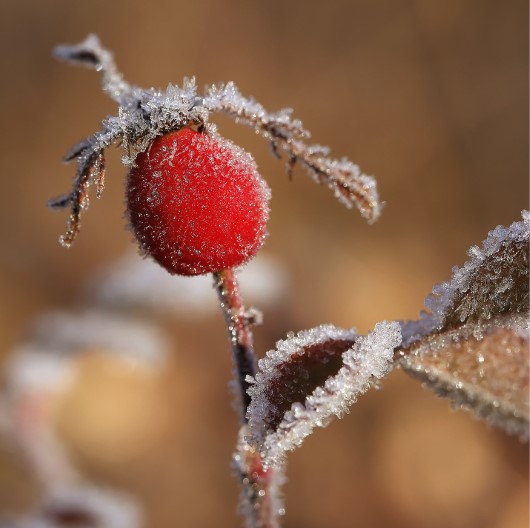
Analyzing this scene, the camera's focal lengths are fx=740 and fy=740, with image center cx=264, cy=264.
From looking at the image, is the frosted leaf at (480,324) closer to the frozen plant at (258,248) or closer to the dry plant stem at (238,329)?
the frozen plant at (258,248)

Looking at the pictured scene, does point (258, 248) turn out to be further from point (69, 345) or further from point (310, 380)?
point (69, 345)

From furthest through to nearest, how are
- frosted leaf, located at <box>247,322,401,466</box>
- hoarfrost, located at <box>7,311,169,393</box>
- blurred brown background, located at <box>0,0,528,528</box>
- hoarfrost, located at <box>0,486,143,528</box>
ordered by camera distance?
blurred brown background, located at <box>0,0,528,528</box>, hoarfrost, located at <box>7,311,169,393</box>, hoarfrost, located at <box>0,486,143,528</box>, frosted leaf, located at <box>247,322,401,466</box>

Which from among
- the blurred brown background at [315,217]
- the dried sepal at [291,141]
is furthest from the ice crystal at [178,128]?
the blurred brown background at [315,217]

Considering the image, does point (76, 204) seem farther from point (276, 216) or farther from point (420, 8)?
point (420, 8)

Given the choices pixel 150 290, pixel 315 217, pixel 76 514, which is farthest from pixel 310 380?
pixel 315 217

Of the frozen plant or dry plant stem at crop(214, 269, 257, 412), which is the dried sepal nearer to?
the frozen plant

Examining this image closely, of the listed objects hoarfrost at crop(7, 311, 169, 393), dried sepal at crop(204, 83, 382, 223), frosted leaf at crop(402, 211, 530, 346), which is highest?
hoarfrost at crop(7, 311, 169, 393)

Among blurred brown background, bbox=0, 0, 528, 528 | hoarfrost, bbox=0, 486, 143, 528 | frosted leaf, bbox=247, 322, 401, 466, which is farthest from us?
blurred brown background, bbox=0, 0, 528, 528

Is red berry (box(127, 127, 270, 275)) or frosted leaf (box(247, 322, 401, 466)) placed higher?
red berry (box(127, 127, 270, 275))

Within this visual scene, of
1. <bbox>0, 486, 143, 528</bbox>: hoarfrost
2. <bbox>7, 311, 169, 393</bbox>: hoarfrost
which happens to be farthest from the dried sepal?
<bbox>7, 311, 169, 393</bbox>: hoarfrost
